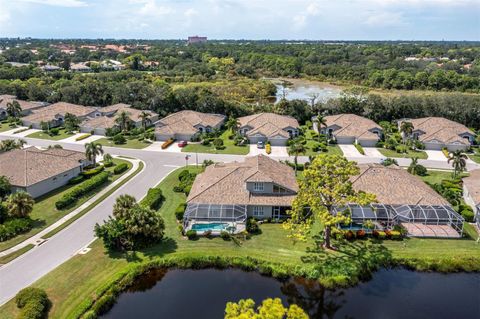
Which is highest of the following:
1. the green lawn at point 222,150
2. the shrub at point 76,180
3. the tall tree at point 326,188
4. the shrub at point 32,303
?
the tall tree at point 326,188

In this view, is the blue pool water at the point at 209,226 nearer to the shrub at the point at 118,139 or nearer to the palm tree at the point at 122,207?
the palm tree at the point at 122,207

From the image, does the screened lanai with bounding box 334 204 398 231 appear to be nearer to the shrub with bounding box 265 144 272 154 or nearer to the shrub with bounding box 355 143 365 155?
the shrub with bounding box 355 143 365 155

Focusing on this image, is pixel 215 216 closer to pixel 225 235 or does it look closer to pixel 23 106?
pixel 225 235

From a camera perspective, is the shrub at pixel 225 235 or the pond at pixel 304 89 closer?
the shrub at pixel 225 235

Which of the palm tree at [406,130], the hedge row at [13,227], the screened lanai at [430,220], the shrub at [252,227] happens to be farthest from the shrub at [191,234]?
the palm tree at [406,130]

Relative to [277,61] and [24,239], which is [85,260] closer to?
[24,239]

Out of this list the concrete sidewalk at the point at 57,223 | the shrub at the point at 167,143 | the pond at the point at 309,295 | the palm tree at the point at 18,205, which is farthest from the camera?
the shrub at the point at 167,143

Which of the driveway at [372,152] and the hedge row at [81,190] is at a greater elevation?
the driveway at [372,152]
